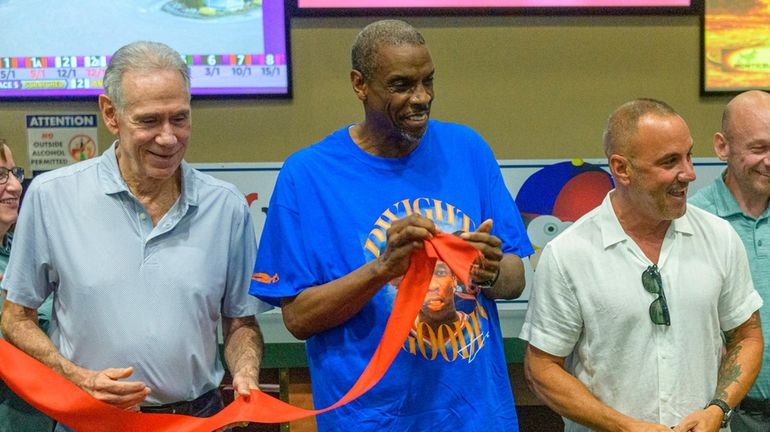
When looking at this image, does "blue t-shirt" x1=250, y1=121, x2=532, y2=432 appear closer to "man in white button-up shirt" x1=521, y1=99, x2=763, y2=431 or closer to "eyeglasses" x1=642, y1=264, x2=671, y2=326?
"man in white button-up shirt" x1=521, y1=99, x2=763, y2=431

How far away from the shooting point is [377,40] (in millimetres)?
2520

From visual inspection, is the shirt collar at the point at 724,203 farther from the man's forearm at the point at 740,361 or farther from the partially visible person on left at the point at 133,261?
the partially visible person on left at the point at 133,261

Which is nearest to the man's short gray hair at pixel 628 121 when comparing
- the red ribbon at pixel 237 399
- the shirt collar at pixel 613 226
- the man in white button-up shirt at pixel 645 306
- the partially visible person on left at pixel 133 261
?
the man in white button-up shirt at pixel 645 306

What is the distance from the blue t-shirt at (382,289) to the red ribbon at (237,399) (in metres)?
0.08

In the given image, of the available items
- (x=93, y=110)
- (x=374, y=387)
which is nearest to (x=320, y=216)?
(x=374, y=387)

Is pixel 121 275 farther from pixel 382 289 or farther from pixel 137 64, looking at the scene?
pixel 382 289

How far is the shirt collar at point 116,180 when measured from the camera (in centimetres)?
259

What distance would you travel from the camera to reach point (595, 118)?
439 cm

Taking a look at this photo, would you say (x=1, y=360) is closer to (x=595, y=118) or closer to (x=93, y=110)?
(x=93, y=110)

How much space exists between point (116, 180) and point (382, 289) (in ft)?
2.52

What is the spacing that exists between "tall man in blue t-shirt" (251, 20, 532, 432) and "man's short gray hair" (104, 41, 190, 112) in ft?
1.33

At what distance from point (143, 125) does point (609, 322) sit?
1.34 metres

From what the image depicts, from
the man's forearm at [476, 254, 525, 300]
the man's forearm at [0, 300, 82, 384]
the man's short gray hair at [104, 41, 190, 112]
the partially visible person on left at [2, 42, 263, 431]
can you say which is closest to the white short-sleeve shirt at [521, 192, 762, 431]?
the man's forearm at [476, 254, 525, 300]

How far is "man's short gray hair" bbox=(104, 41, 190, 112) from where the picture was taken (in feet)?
8.30
